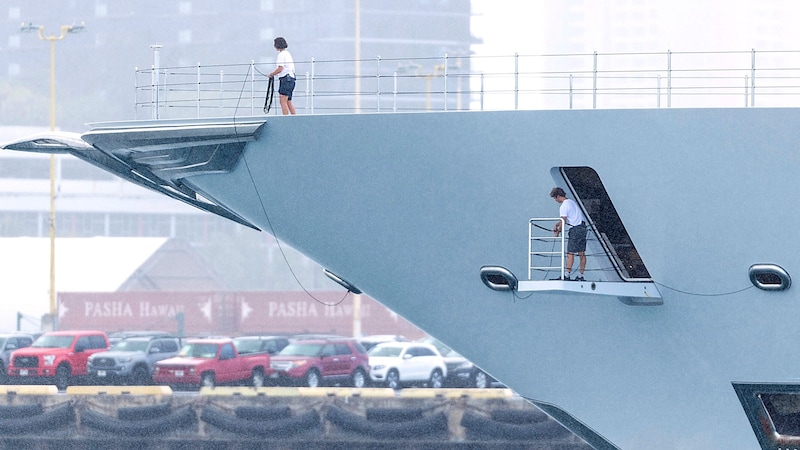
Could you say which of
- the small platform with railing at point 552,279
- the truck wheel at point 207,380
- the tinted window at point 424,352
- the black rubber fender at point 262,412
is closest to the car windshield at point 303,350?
the truck wheel at point 207,380

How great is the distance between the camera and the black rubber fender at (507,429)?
23.0m

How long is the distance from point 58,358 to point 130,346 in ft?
6.66

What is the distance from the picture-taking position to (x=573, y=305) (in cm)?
1238

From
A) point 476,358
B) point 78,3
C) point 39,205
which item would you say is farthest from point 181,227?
point 476,358

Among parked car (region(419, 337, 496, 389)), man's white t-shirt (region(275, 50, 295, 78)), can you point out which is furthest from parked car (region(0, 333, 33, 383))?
man's white t-shirt (region(275, 50, 295, 78))

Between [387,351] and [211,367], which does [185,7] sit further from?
[211,367]

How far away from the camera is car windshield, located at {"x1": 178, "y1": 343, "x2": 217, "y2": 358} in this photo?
29.5 meters

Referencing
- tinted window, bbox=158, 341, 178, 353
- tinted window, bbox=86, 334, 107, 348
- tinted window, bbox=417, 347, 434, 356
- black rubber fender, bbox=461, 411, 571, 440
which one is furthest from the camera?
tinted window, bbox=417, 347, 434, 356

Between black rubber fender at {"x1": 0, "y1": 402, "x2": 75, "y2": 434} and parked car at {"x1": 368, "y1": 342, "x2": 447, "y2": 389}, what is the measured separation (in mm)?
9440

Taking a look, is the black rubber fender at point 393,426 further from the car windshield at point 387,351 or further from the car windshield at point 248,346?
the car windshield at point 387,351

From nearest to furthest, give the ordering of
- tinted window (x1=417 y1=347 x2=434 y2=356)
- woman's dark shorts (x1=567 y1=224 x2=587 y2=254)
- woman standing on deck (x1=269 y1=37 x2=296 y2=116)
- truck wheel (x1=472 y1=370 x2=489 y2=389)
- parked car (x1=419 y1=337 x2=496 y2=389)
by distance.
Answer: woman's dark shorts (x1=567 y1=224 x2=587 y2=254) → woman standing on deck (x1=269 y1=37 x2=296 y2=116) → truck wheel (x1=472 y1=370 x2=489 y2=389) → parked car (x1=419 y1=337 x2=496 y2=389) → tinted window (x1=417 y1=347 x2=434 y2=356)

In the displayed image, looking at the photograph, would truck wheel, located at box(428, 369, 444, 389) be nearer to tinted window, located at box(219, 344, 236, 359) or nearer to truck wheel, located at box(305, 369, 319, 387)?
truck wheel, located at box(305, 369, 319, 387)

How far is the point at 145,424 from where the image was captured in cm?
2350

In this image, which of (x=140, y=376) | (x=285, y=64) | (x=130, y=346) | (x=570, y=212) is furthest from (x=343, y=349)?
(x=570, y=212)
